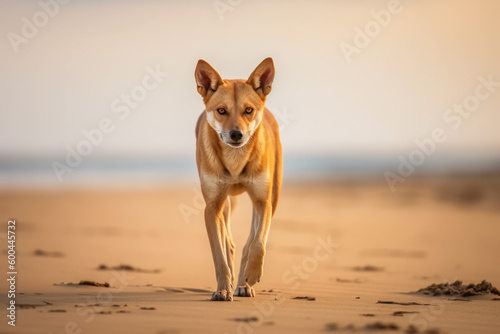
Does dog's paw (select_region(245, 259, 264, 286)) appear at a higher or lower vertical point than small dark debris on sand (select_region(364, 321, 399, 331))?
higher

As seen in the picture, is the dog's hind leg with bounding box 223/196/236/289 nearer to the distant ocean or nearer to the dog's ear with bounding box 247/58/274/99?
the dog's ear with bounding box 247/58/274/99

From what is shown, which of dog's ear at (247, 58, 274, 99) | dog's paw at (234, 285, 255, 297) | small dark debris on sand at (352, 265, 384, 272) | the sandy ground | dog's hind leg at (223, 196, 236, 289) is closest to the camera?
the sandy ground

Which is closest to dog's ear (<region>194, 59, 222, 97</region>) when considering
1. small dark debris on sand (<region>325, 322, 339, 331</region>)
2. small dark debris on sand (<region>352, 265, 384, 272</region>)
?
small dark debris on sand (<region>325, 322, 339, 331</region>)

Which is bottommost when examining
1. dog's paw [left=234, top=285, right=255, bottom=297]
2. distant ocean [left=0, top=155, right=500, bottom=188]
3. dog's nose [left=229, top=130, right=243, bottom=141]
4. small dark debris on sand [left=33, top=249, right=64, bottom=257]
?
dog's paw [left=234, top=285, right=255, bottom=297]

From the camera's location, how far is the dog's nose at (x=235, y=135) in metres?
6.94

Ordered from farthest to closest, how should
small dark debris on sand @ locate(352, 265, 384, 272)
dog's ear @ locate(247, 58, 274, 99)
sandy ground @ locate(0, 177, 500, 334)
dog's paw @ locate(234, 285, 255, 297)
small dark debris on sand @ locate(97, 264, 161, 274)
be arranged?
small dark debris on sand @ locate(352, 265, 384, 272), small dark debris on sand @ locate(97, 264, 161, 274), dog's ear @ locate(247, 58, 274, 99), dog's paw @ locate(234, 285, 255, 297), sandy ground @ locate(0, 177, 500, 334)

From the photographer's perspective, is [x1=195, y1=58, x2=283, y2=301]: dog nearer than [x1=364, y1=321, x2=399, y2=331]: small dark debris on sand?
No

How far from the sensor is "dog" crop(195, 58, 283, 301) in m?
7.01

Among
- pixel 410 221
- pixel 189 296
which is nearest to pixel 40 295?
pixel 189 296

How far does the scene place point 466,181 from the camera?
85.6 feet

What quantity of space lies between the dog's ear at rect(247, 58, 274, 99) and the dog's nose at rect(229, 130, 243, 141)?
2.16ft

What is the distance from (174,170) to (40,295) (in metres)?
29.6

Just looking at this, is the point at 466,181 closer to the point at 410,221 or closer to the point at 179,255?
the point at 410,221

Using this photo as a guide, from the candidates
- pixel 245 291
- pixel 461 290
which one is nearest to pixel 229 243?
pixel 245 291
